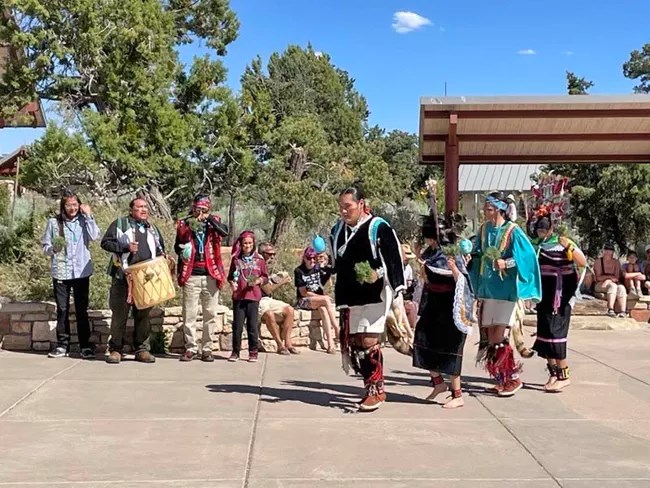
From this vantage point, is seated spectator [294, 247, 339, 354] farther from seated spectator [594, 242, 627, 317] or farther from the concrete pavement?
seated spectator [594, 242, 627, 317]

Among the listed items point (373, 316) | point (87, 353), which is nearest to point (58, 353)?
point (87, 353)

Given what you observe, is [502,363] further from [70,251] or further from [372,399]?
[70,251]

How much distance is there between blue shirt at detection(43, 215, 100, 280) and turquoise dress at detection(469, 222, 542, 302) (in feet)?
14.4

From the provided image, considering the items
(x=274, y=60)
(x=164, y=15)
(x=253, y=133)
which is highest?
(x=274, y=60)

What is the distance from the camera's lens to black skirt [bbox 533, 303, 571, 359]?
7.01 metres

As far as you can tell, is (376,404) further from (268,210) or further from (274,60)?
(274,60)

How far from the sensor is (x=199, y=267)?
8.32 metres

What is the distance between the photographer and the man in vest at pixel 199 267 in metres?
8.30

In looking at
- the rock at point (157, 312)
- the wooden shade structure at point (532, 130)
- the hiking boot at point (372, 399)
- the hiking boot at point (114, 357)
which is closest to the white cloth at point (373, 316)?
the hiking boot at point (372, 399)

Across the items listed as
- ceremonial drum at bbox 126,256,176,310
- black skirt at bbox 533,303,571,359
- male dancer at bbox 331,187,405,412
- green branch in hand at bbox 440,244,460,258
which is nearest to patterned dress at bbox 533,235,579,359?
black skirt at bbox 533,303,571,359

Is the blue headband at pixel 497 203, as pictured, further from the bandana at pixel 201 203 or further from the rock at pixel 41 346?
the rock at pixel 41 346

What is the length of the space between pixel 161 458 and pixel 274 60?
3951 cm

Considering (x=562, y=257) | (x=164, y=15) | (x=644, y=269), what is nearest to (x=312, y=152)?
(x=164, y=15)

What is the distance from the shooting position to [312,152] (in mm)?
23094
